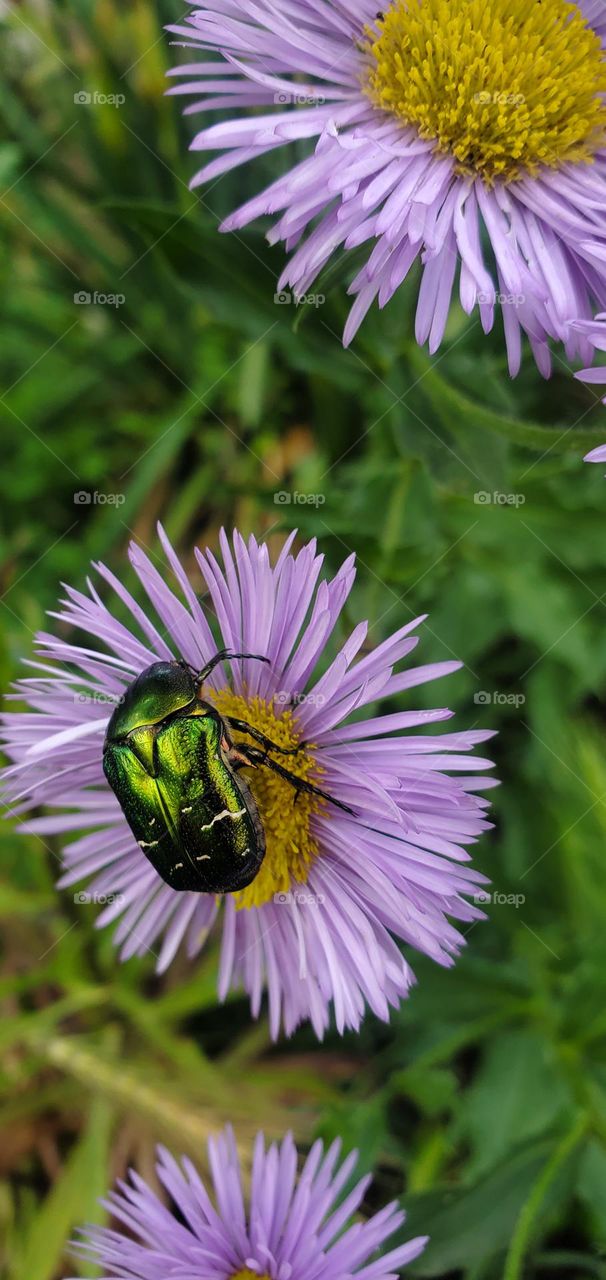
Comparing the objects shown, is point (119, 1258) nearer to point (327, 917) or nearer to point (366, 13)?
point (327, 917)

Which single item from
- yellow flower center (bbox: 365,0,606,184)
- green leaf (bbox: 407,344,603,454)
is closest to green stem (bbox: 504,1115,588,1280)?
green leaf (bbox: 407,344,603,454)

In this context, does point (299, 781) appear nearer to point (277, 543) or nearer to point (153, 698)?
point (153, 698)

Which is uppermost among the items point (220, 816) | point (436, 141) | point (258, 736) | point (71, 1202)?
point (436, 141)

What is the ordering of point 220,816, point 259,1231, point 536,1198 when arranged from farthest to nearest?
point 536,1198 < point 259,1231 < point 220,816

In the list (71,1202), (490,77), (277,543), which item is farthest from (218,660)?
(71,1202)

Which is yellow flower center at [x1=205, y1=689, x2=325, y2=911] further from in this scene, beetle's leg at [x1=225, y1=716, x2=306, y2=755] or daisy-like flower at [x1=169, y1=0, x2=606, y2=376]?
daisy-like flower at [x1=169, y1=0, x2=606, y2=376]

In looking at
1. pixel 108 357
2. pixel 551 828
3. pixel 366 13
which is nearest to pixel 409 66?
pixel 366 13
